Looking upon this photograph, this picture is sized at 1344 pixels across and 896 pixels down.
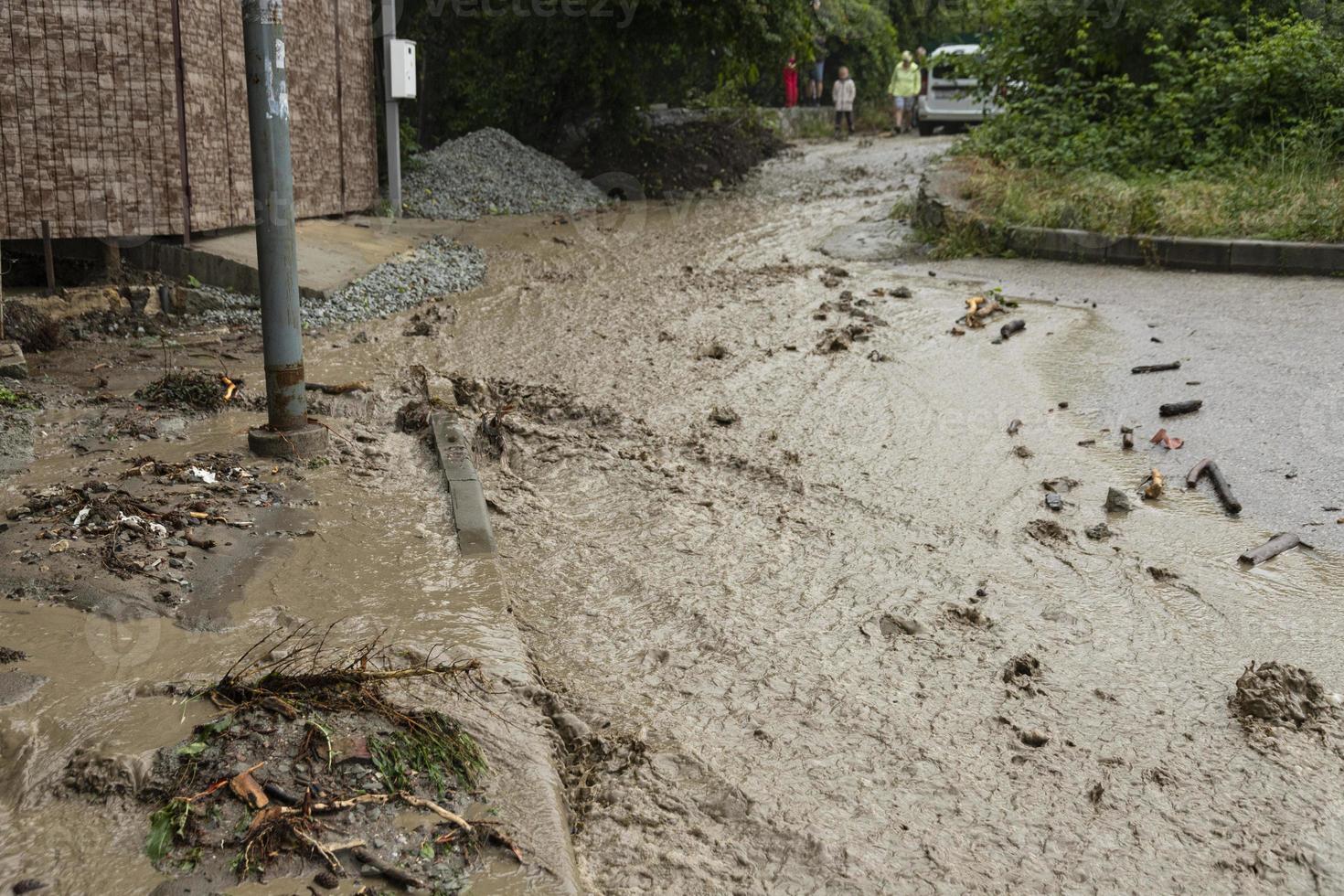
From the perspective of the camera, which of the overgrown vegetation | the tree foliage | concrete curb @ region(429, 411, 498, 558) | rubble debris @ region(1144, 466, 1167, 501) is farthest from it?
the tree foliage

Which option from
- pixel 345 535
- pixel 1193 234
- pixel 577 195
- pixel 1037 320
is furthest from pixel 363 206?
pixel 345 535

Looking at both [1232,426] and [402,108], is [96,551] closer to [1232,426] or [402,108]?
[1232,426]

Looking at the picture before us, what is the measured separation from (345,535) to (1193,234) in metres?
8.24

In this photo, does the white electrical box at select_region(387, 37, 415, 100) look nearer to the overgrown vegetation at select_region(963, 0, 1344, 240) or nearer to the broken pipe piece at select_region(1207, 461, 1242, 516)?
the overgrown vegetation at select_region(963, 0, 1344, 240)

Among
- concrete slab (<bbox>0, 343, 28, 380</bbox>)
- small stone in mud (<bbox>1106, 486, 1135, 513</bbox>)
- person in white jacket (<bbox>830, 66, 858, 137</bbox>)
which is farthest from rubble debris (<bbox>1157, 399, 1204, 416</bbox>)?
person in white jacket (<bbox>830, 66, 858, 137</bbox>)

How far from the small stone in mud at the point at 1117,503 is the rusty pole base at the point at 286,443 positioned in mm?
3509

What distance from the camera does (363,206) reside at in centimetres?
1255

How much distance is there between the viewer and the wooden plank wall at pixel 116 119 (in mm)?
7734

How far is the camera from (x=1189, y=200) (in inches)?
419

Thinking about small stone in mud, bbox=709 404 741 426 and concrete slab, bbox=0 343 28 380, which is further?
small stone in mud, bbox=709 404 741 426

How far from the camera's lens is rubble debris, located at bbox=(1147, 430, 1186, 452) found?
5.96 metres

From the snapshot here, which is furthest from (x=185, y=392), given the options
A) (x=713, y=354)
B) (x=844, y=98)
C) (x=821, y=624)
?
(x=844, y=98)

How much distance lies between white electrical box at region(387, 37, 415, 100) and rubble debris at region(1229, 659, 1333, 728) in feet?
35.3

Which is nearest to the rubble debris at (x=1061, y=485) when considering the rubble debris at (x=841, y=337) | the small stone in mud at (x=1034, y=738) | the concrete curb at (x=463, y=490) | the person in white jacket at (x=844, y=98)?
the small stone in mud at (x=1034, y=738)
